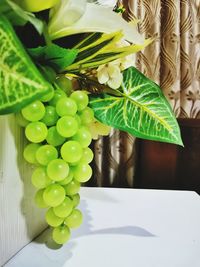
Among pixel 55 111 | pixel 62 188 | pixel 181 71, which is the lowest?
pixel 62 188

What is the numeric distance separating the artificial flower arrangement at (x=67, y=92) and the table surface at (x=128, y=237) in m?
0.08

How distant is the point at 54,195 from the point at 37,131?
11 centimetres

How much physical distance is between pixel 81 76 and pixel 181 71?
102 centimetres

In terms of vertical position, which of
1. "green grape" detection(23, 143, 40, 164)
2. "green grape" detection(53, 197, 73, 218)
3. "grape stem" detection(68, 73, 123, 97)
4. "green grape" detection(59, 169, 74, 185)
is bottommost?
"green grape" detection(53, 197, 73, 218)

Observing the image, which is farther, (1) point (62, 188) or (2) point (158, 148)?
(2) point (158, 148)

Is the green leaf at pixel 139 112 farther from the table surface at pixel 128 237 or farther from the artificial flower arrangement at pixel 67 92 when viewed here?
the table surface at pixel 128 237

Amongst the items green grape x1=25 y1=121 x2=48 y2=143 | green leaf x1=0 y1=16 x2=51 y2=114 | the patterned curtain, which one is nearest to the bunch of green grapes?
green grape x1=25 y1=121 x2=48 y2=143

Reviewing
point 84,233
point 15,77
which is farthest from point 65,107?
point 84,233

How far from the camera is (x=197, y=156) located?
1389mm

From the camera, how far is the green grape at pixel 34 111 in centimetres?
43

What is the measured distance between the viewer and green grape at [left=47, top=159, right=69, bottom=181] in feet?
1.40

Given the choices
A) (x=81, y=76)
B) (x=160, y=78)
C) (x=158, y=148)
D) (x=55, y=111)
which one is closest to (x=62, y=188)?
(x=55, y=111)

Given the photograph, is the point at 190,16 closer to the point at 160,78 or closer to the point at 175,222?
the point at 160,78

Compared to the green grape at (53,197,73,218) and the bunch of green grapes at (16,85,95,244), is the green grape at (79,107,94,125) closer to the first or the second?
the bunch of green grapes at (16,85,95,244)
